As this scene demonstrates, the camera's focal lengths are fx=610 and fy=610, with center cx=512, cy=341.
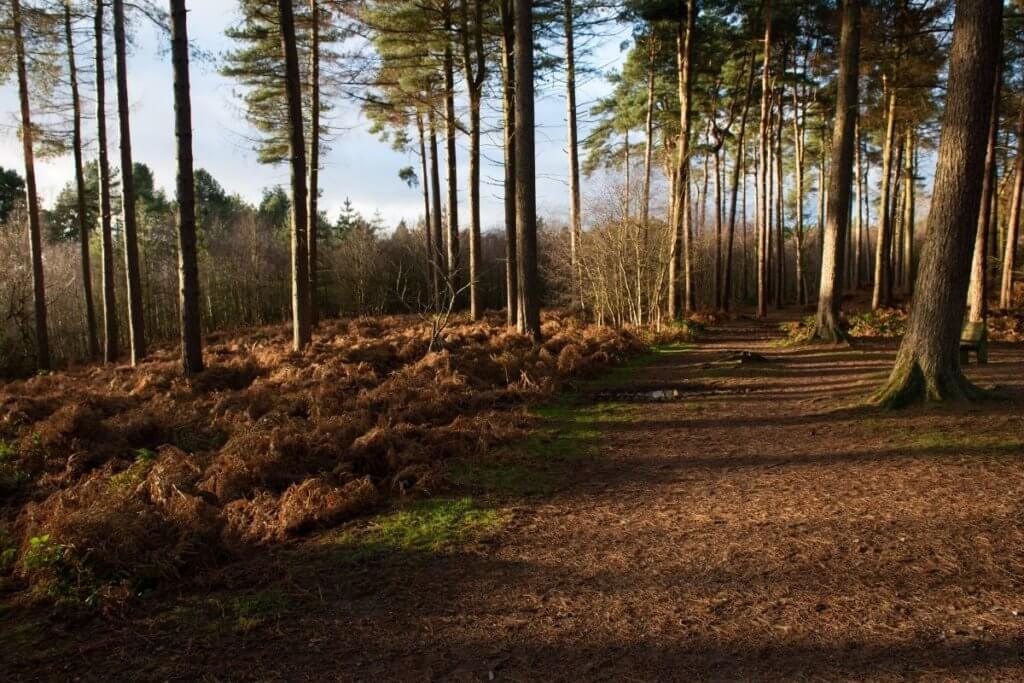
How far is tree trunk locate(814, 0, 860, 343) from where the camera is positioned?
41.1 feet

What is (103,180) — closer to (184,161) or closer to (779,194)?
(184,161)

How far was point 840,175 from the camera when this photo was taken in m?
13.0

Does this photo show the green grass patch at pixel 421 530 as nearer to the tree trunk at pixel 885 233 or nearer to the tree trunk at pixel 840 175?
the tree trunk at pixel 840 175

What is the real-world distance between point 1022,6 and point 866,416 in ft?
42.5

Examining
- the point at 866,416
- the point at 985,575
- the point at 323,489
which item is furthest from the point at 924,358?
the point at 323,489

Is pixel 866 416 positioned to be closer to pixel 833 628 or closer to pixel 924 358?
pixel 924 358

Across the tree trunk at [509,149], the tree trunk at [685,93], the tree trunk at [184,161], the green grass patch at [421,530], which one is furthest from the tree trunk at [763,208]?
the green grass patch at [421,530]

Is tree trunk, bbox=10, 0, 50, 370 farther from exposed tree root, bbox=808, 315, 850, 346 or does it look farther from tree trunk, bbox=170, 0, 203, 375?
exposed tree root, bbox=808, 315, 850, 346

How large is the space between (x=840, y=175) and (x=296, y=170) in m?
11.5

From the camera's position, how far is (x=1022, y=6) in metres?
13.5

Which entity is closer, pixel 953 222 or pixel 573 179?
pixel 953 222

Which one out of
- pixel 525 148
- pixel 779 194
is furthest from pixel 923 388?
pixel 779 194

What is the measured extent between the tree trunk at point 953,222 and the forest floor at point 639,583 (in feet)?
3.15

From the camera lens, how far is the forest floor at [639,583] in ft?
9.17
